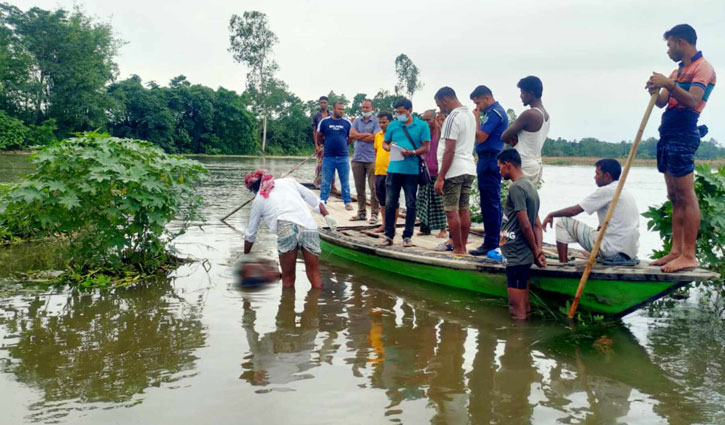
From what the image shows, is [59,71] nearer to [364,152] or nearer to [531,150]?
[364,152]

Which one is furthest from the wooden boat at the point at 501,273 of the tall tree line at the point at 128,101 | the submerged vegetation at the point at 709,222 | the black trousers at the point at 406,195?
the tall tree line at the point at 128,101

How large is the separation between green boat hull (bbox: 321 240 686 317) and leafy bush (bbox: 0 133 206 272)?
2.85 meters

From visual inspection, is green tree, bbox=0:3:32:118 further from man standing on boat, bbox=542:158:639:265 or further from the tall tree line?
man standing on boat, bbox=542:158:639:265

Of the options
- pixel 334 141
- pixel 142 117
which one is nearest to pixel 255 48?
pixel 142 117

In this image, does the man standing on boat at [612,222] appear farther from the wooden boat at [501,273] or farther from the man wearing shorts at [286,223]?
the man wearing shorts at [286,223]

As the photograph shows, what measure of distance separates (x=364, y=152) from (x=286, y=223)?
386 centimetres

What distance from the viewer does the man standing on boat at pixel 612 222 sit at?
5.05m

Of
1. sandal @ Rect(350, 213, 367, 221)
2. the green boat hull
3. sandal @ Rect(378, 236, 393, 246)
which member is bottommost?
the green boat hull

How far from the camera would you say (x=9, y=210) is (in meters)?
6.11

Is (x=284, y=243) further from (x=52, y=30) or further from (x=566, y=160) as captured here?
(x=566, y=160)

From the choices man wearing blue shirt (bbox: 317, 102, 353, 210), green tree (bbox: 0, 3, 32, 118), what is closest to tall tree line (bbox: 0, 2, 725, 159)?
green tree (bbox: 0, 3, 32, 118)

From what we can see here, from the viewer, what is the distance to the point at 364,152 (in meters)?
9.73

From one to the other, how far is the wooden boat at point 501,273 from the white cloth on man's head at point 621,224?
0.72 feet

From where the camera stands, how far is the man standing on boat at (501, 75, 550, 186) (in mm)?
5734
